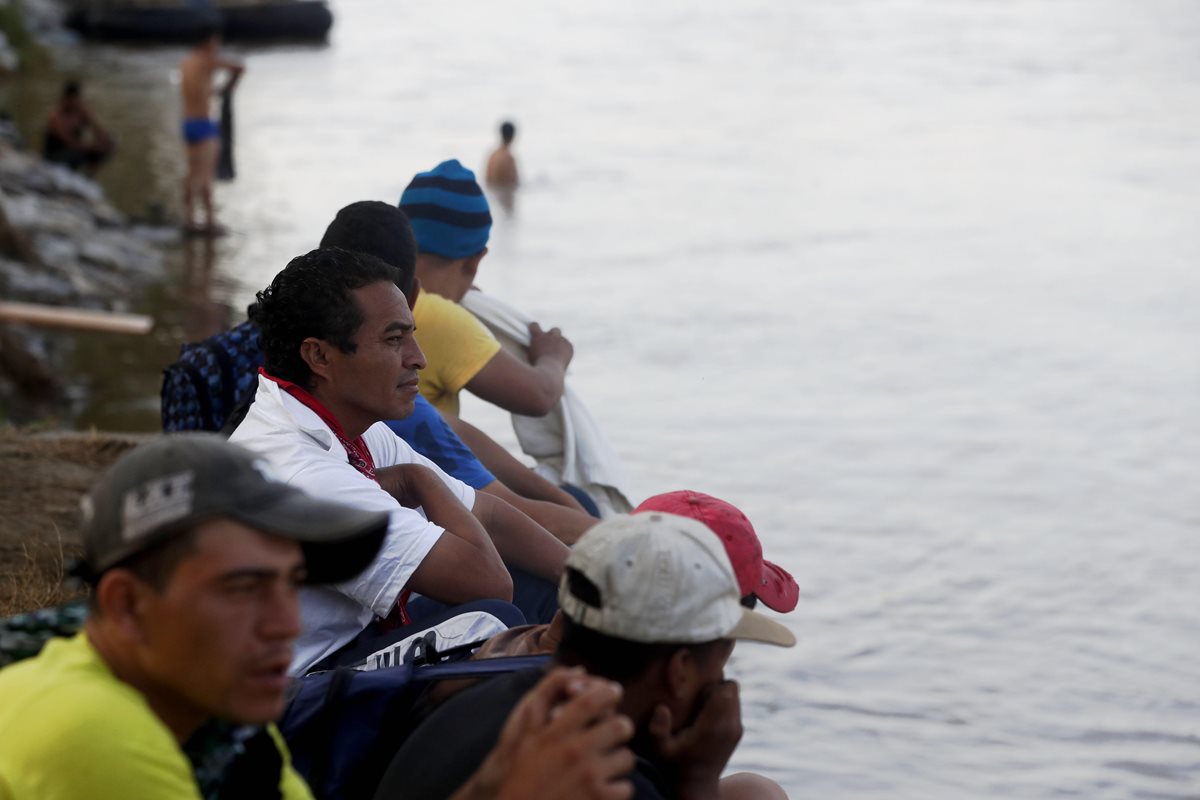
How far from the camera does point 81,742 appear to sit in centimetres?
202

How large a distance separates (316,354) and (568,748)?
1.63 meters

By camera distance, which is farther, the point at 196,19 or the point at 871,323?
the point at 196,19

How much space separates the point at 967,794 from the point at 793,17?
36.4 metres

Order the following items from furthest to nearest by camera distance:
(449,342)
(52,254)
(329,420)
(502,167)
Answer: (502,167) → (52,254) → (449,342) → (329,420)

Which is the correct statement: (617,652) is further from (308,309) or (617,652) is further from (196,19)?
(196,19)

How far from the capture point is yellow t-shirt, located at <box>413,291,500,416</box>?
4801mm

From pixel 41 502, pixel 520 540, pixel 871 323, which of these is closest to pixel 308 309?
pixel 520 540

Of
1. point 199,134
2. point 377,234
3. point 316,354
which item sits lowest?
point 199,134

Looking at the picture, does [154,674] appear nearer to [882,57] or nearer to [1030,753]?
[1030,753]

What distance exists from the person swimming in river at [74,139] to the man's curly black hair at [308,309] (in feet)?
46.1

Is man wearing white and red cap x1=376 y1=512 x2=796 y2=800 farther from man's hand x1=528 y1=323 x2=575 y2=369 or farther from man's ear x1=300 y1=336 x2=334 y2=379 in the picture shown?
man's hand x1=528 y1=323 x2=575 y2=369

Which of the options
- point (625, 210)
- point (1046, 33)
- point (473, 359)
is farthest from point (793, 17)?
point (473, 359)

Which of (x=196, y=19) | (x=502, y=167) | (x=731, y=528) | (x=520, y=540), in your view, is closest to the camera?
(x=731, y=528)

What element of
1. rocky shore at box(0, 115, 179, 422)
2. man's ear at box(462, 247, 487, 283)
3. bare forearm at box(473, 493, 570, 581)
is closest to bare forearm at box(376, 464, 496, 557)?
bare forearm at box(473, 493, 570, 581)
